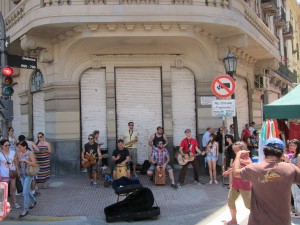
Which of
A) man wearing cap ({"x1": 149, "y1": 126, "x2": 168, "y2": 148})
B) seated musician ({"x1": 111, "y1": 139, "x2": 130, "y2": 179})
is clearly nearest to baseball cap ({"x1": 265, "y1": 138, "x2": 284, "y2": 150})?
seated musician ({"x1": 111, "y1": 139, "x2": 130, "y2": 179})

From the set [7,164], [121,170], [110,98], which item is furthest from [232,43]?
[7,164]

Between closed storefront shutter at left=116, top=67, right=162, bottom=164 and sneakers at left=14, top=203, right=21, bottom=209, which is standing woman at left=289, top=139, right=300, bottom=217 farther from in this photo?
sneakers at left=14, top=203, right=21, bottom=209

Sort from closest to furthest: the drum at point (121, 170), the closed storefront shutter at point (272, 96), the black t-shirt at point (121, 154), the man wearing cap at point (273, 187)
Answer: the man wearing cap at point (273, 187)
the drum at point (121, 170)
the black t-shirt at point (121, 154)
the closed storefront shutter at point (272, 96)

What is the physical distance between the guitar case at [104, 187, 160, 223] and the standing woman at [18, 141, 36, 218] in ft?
5.74

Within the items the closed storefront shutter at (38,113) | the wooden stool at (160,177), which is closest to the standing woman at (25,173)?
the wooden stool at (160,177)

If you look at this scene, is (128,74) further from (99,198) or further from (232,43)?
(99,198)

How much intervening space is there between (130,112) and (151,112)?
71 cm

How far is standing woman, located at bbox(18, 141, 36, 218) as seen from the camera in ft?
25.3

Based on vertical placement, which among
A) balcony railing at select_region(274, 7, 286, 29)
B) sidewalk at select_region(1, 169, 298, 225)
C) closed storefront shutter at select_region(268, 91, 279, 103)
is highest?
balcony railing at select_region(274, 7, 286, 29)

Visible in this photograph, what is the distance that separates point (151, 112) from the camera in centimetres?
1244

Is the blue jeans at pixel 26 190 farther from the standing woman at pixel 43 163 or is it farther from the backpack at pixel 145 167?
the backpack at pixel 145 167

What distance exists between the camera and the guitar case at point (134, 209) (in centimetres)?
725

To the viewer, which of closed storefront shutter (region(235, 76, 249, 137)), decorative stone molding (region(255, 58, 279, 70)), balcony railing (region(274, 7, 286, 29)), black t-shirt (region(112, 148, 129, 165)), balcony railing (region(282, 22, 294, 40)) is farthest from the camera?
balcony railing (region(282, 22, 294, 40))

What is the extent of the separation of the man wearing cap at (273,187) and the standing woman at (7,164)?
20.0 feet
